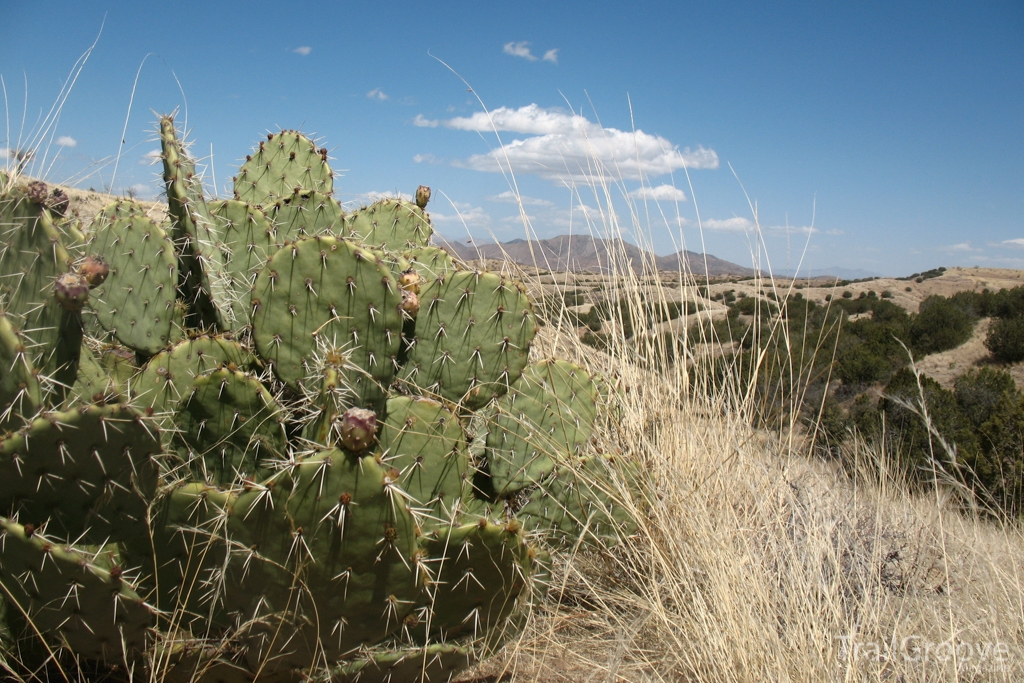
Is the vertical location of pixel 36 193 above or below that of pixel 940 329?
above

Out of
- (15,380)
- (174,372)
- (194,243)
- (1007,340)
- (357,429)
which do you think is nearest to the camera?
(357,429)

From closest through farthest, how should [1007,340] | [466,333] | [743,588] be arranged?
[743,588], [466,333], [1007,340]

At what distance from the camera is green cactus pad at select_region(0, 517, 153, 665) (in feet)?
4.30

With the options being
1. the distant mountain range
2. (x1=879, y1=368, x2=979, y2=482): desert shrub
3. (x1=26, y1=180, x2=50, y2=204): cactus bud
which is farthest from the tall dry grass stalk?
(x1=879, y1=368, x2=979, y2=482): desert shrub

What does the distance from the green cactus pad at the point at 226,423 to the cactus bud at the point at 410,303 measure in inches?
19.4

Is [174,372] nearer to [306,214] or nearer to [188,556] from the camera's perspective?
[188,556]

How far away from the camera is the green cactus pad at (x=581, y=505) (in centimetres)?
221

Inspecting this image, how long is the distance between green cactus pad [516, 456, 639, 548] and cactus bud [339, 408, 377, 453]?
1090 mm

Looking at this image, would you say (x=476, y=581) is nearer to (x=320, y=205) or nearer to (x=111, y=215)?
(x=320, y=205)

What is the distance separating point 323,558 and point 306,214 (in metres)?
1.80

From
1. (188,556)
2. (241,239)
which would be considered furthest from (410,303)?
(188,556)

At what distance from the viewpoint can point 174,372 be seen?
67.7 inches

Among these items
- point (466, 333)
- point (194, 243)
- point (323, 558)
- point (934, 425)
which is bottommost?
point (934, 425)

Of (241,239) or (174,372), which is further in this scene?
(241,239)
